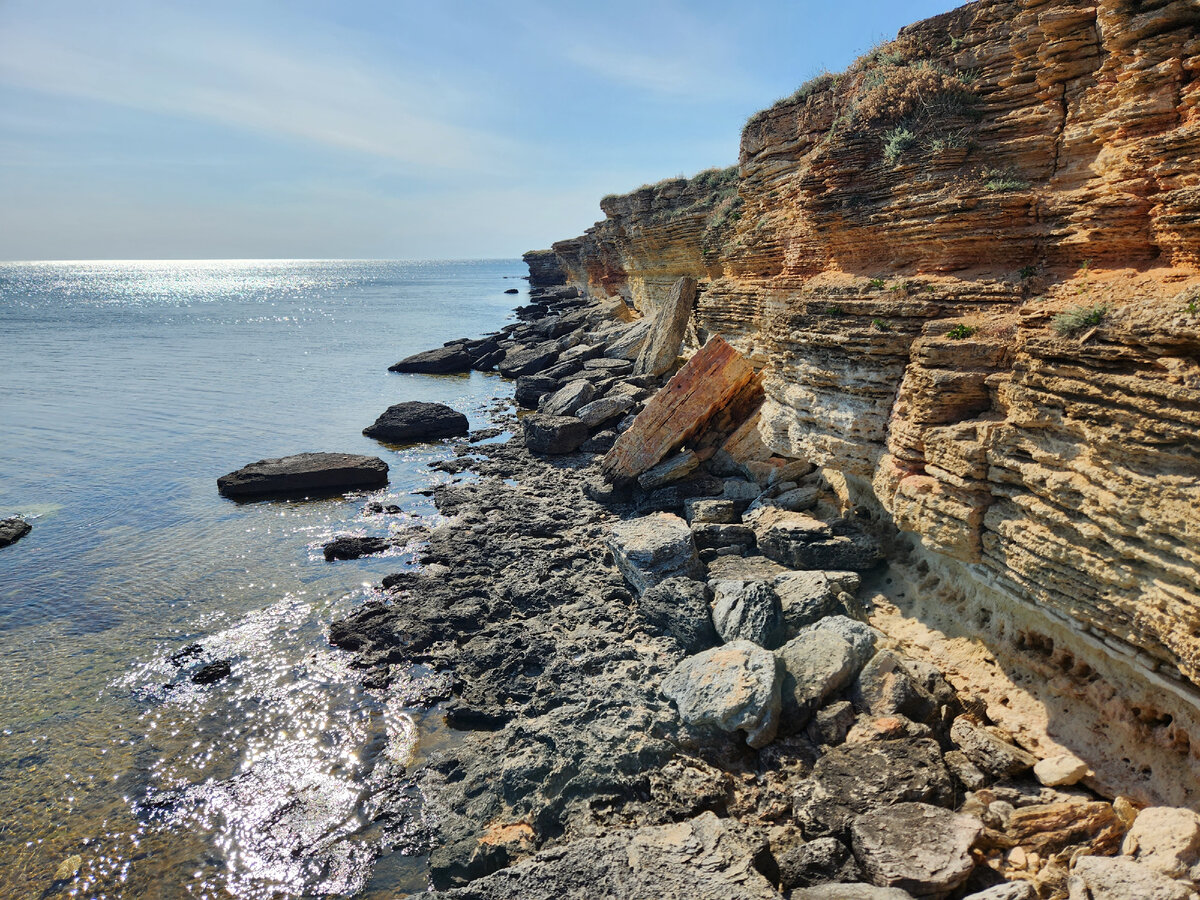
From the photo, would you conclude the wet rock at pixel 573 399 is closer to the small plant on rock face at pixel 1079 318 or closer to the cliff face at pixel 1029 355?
the cliff face at pixel 1029 355

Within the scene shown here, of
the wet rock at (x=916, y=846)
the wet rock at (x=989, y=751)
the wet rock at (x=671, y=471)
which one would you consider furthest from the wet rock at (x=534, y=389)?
the wet rock at (x=916, y=846)

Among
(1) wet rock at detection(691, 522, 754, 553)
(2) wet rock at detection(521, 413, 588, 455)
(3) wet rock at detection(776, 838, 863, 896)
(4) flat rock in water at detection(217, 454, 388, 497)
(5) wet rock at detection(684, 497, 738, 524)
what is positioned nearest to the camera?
(3) wet rock at detection(776, 838, 863, 896)

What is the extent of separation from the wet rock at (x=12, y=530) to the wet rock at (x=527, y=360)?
71.2ft

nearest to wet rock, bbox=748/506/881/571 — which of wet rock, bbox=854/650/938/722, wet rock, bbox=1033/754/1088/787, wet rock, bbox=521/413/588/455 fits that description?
wet rock, bbox=854/650/938/722

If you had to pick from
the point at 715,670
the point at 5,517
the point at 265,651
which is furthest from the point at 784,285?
the point at 5,517

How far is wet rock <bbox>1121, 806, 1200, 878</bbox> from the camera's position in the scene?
198 inches

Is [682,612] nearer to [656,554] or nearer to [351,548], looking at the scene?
[656,554]

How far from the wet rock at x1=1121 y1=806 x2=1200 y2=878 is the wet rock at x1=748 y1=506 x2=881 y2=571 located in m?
4.84

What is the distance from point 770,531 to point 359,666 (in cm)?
721

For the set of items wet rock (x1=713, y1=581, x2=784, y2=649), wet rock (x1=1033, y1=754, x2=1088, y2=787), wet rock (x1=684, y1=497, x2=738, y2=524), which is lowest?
wet rock (x1=1033, y1=754, x2=1088, y2=787)

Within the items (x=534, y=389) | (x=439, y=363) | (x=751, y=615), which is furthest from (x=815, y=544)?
(x=439, y=363)

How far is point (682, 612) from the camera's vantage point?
987 cm

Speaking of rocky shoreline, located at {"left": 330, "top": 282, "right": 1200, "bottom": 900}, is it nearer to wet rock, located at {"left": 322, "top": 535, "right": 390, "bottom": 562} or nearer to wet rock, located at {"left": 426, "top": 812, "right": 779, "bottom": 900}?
wet rock, located at {"left": 426, "top": 812, "right": 779, "bottom": 900}

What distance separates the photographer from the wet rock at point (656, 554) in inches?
436
